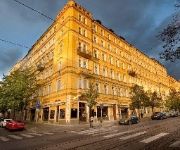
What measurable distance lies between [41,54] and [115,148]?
4124 centimetres

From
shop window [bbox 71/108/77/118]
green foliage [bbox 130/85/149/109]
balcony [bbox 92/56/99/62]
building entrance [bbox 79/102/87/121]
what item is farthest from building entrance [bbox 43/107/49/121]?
green foliage [bbox 130/85/149/109]

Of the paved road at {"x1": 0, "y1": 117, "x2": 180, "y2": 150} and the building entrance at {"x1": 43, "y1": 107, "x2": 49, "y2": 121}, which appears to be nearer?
the paved road at {"x1": 0, "y1": 117, "x2": 180, "y2": 150}

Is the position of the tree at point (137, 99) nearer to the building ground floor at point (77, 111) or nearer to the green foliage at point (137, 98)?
the green foliage at point (137, 98)

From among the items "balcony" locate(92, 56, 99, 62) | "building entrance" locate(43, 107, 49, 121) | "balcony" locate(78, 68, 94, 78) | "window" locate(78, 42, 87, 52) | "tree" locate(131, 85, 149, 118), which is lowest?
"building entrance" locate(43, 107, 49, 121)

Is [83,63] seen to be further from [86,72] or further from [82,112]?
[82,112]

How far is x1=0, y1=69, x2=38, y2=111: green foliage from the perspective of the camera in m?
39.8

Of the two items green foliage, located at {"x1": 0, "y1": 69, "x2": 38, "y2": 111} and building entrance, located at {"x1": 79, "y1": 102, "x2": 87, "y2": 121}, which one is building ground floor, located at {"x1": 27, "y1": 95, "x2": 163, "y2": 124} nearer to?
building entrance, located at {"x1": 79, "y1": 102, "x2": 87, "y2": 121}

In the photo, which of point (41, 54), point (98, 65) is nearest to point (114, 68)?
point (98, 65)

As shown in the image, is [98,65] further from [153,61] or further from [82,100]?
[153,61]

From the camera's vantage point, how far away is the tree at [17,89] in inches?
1568

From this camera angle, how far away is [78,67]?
120 ft

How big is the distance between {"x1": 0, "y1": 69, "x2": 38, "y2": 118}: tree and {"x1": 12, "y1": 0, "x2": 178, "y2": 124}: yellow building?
3.23 metres

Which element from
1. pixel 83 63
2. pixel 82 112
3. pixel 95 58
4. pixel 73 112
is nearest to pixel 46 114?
pixel 82 112

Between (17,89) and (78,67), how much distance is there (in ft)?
41.1
